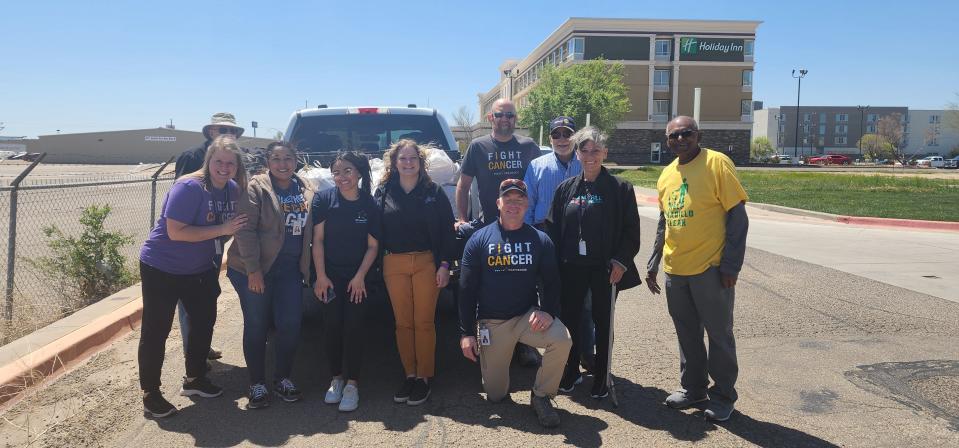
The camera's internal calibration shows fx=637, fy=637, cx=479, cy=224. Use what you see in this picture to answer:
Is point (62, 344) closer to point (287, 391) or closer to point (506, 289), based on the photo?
point (287, 391)

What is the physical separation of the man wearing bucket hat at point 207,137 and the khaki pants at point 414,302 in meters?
1.71

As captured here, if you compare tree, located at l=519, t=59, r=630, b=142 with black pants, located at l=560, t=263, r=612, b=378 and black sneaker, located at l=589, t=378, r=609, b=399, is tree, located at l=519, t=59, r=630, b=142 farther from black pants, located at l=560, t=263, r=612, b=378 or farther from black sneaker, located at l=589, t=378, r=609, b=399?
black sneaker, located at l=589, t=378, r=609, b=399

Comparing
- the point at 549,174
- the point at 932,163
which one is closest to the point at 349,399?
the point at 549,174

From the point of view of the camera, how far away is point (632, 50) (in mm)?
63719

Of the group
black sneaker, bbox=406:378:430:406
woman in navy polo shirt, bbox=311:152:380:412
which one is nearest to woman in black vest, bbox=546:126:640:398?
black sneaker, bbox=406:378:430:406

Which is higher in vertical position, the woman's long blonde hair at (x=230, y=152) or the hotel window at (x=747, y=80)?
the hotel window at (x=747, y=80)

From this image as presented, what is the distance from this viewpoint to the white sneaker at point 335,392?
4.18 m

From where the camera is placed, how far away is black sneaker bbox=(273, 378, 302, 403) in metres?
4.18

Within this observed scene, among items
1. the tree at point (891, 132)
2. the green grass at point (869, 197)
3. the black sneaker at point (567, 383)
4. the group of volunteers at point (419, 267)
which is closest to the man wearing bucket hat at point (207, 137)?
the group of volunteers at point (419, 267)

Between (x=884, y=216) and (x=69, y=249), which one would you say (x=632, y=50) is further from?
(x=69, y=249)

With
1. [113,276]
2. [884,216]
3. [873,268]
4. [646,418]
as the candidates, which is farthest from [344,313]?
[884,216]

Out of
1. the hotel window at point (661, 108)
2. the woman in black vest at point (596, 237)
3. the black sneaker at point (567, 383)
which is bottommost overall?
the black sneaker at point (567, 383)

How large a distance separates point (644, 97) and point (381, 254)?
2516 inches

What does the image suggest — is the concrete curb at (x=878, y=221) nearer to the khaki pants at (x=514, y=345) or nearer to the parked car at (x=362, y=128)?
the parked car at (x=362, y=128)
